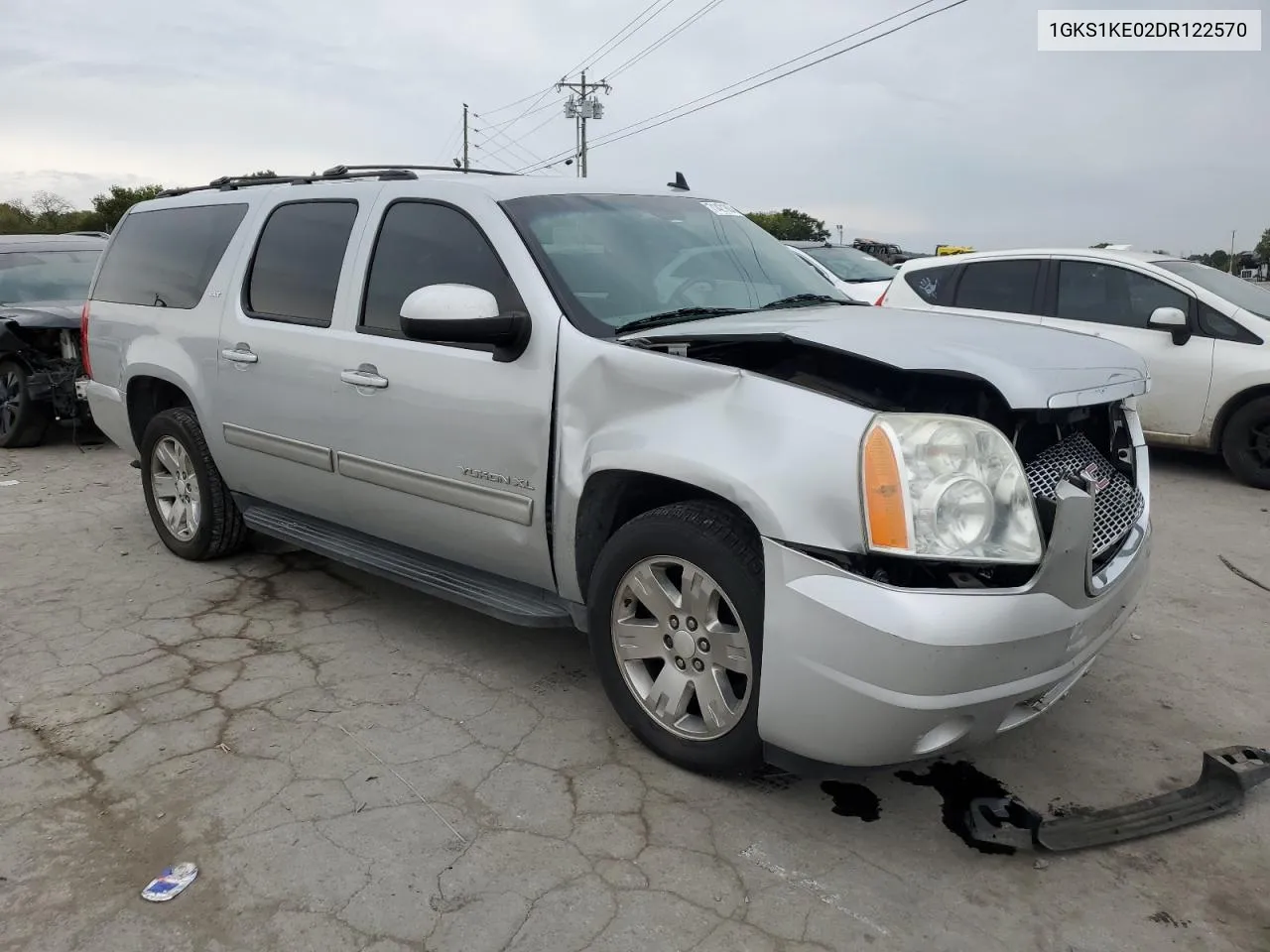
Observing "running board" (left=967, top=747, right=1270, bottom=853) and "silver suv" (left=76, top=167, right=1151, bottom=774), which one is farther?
"running board" (left=967, top=747, right=1270, bottom=853)

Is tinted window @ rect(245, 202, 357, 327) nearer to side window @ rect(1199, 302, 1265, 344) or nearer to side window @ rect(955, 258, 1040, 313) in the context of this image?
side window @ rect(955, 258, 1040, 313)

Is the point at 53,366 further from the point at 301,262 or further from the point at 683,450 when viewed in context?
the point at 683,450

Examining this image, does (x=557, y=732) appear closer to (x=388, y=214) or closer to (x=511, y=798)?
(x=511, y=798)

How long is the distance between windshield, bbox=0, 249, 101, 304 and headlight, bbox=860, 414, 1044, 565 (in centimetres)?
857

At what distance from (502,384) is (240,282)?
1.86m

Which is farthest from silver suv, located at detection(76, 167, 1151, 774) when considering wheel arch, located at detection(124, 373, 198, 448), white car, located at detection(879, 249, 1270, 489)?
white car, located at detection(879, 249, 1270, 489)

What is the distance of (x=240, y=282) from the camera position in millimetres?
4398

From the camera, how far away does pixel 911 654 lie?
2.29 m

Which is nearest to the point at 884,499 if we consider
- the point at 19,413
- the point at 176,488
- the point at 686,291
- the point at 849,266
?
the point at 686,291

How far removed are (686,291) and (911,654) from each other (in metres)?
1.62

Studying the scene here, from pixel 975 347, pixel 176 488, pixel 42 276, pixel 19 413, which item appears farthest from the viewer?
pixel 42 276

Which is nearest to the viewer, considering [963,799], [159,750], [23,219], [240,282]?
[963,799]

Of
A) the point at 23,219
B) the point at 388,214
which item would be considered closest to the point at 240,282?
the point at 388,214

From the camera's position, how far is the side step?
3293 millimetres
